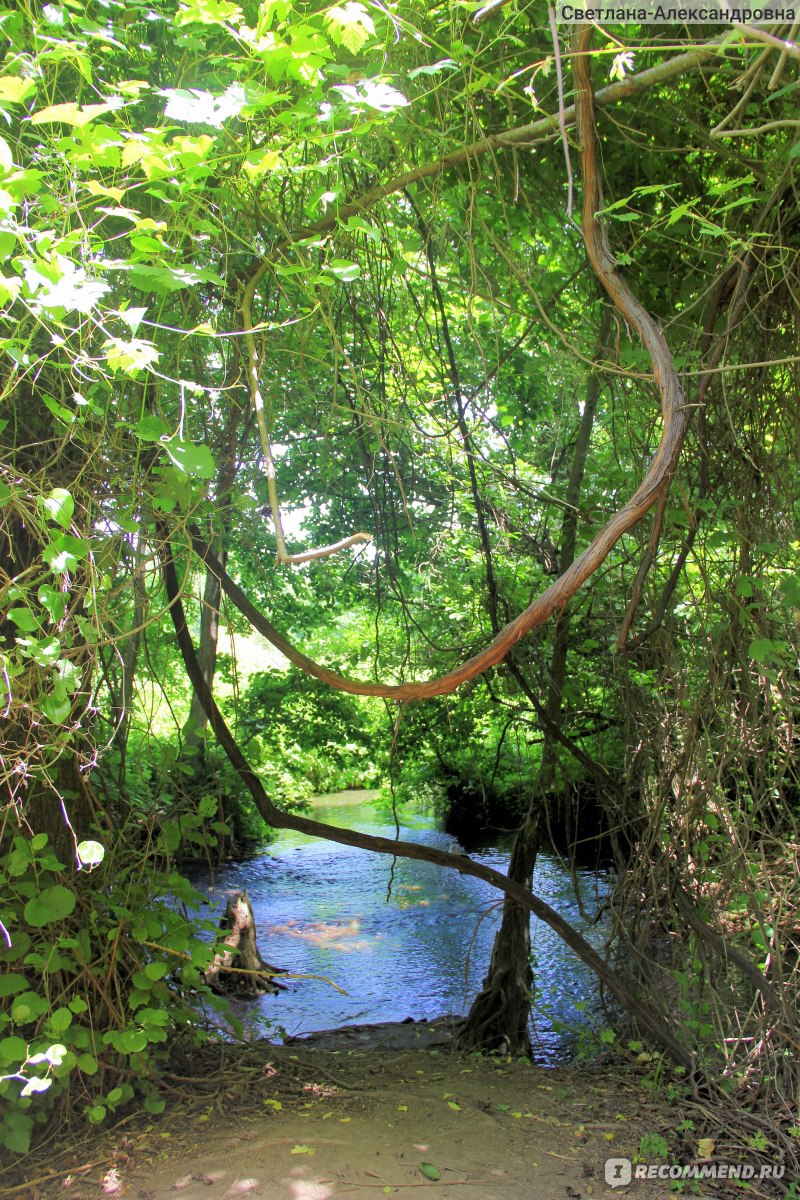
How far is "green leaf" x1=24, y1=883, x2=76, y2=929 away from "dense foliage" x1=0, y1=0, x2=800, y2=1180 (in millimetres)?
14

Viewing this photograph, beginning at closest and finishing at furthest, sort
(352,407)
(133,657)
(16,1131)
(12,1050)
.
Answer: (12,1050)
(16,1131)
(133,657)
(352,407)

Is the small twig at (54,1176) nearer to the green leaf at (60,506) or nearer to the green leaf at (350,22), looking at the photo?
the green leaf at (60,506)

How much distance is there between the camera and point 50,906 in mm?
2811

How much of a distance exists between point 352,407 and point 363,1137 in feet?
8.74

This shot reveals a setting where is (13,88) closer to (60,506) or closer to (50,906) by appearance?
(60,506)

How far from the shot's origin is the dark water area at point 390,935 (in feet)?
20.1

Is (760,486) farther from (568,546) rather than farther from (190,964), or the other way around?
(190,964)

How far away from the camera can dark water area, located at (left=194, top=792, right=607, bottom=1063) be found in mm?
6113

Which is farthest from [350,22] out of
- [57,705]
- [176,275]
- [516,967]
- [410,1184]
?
[516,967]

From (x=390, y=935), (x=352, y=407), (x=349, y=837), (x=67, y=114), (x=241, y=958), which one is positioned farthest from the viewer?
(x=390, y=935)

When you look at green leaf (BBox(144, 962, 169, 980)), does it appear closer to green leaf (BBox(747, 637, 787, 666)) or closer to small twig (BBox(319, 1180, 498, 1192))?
small twig (BBox(319, 1180, 498, 1192))

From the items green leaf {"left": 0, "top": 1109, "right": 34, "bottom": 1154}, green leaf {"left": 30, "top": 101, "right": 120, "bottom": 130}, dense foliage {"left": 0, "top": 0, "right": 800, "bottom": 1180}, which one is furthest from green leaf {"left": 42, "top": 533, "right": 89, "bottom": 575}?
green leaf {"left": 0, "top": 1109, "right": 34, "bottom": 1154}

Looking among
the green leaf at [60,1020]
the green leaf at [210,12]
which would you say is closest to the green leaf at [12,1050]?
the green leaf at [60,1020]

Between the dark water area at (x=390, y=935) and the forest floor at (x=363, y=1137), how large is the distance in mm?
788
